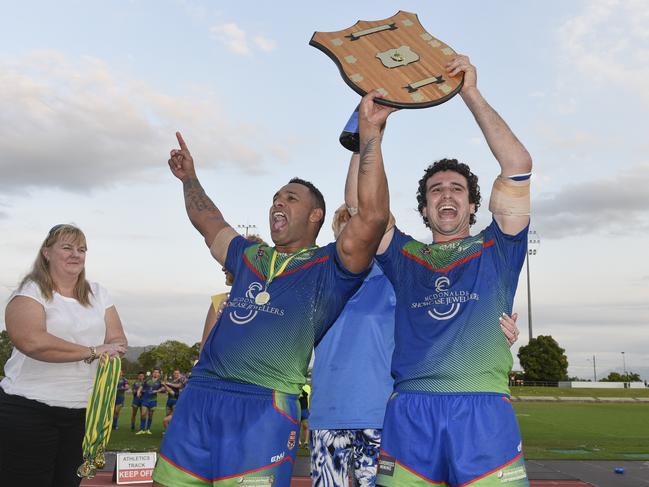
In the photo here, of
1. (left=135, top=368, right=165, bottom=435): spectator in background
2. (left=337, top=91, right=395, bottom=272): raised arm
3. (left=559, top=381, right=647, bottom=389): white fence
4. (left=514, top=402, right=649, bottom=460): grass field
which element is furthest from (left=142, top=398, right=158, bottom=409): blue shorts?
(left=559, top=381, right=647, bottom=389): white fence

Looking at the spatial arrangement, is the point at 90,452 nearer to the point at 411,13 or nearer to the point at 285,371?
the point at 285,371

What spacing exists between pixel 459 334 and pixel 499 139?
109 cm

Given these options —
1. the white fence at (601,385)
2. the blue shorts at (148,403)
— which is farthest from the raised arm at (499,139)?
the white fence at (601,385)

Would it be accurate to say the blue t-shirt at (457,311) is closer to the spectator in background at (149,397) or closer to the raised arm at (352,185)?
the raised arm at (352,185)

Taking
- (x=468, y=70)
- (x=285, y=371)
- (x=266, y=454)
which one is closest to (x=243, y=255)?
(x=285, y=371)

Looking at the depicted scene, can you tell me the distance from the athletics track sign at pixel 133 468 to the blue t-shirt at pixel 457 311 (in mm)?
6752

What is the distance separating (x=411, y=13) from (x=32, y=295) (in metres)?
2.94

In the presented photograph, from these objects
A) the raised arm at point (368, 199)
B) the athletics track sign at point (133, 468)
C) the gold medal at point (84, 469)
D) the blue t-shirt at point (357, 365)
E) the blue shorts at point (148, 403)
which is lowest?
the athletics track sign at point (133, 468)

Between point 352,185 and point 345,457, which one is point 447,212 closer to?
point 352,185

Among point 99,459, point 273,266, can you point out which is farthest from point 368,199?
point 99,459

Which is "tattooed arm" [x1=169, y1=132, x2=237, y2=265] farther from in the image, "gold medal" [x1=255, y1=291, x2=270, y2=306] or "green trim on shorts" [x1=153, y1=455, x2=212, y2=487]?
"green trim on shorts" [x1=153, y1=455, x2=212, y2=487]

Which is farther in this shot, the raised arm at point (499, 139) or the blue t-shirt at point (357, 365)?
the blue t-shirt at point (357, 365)

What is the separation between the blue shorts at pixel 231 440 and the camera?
3010 mm

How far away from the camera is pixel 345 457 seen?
12.3 ft
